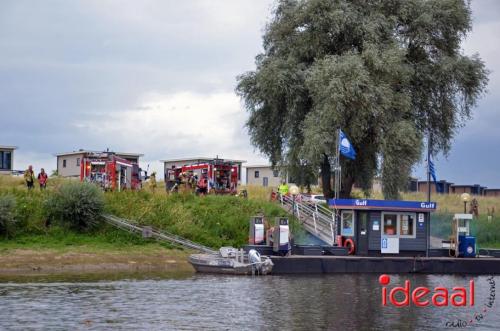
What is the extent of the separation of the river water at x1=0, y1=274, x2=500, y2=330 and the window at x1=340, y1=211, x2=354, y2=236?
7109 millimetres

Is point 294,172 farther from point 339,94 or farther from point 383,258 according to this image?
point 383,258

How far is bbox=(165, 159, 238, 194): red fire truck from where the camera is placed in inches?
2527

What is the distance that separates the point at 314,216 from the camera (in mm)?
54625

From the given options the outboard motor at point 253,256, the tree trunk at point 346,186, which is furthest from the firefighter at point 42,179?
the tree trunk at point 346,186

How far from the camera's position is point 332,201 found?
1810 inches

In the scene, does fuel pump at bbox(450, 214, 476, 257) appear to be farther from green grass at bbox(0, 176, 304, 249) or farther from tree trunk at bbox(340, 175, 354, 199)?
tree trunk at bbox(340, 175, 354, 199)

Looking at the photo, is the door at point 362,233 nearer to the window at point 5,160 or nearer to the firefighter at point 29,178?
the firefighter at point 29,178

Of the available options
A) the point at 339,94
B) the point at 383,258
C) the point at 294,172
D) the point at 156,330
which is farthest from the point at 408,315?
the point at 294,172

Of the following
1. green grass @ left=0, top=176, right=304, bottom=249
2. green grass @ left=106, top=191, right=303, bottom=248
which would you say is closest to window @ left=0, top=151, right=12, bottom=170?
green grass @ left=0, top=176, right=304, bottom=249

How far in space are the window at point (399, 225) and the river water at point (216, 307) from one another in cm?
710

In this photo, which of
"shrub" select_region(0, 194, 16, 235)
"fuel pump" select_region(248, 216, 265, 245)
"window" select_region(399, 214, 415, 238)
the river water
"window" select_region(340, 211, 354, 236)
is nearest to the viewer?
the river water

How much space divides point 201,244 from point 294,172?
1400 cm

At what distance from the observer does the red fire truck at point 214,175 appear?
64.2 metres

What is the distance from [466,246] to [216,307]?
21724mm
